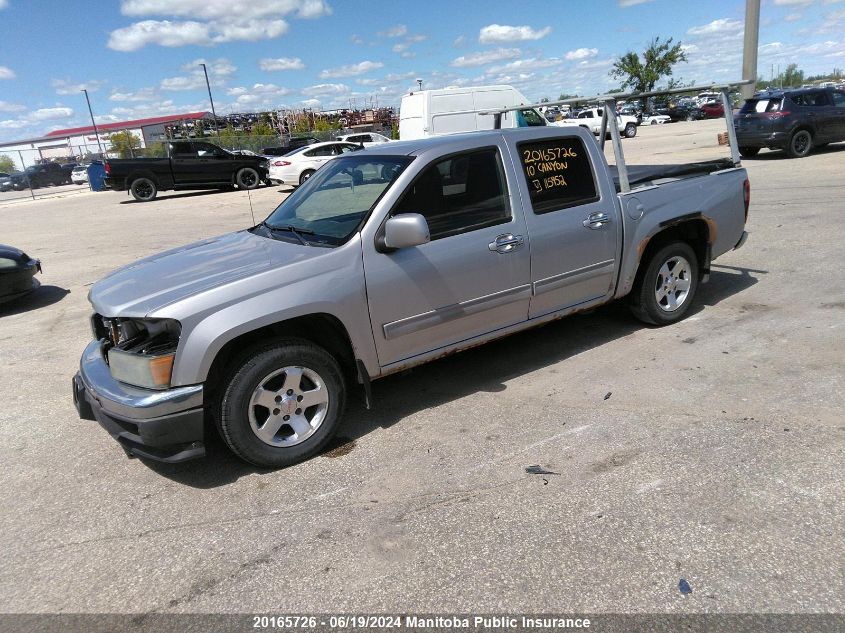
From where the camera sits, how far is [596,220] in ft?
15.3

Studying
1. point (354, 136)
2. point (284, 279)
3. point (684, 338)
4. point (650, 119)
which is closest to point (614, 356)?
point (684, 338)

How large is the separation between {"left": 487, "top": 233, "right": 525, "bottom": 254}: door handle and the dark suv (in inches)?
582

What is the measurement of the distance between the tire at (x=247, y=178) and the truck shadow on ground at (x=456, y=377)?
60.5 ft

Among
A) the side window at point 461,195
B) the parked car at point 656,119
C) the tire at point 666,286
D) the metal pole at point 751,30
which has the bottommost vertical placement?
the tire at point 666,286

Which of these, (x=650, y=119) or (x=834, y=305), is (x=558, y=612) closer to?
(x=834, y=305)

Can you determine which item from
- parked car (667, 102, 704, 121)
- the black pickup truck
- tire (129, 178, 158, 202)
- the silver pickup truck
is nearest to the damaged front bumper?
the silver pickup truck

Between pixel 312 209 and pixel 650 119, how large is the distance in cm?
5343

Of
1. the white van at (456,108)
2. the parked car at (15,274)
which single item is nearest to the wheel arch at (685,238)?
the parked car at (15,274)

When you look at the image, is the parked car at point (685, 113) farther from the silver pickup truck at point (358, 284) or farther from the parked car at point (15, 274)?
the parked car at point (15, 274)

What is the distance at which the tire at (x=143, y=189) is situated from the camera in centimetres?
2112

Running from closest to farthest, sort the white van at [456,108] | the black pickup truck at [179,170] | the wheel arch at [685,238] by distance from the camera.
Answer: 1. the wheel arch at [685,238]
2. the white van at [456,108]
3. the black pickup truck at [179,170]

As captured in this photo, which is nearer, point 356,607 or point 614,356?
point 356,607

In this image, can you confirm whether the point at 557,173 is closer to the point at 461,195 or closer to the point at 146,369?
the point at 461,195

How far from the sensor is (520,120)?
63.8 ft
